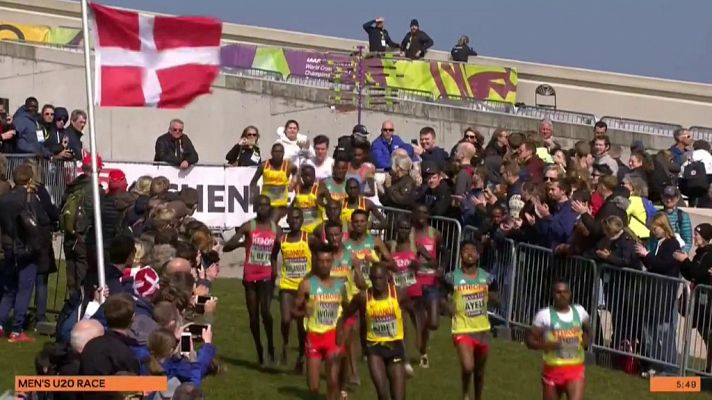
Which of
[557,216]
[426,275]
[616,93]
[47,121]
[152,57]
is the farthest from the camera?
[616,93]

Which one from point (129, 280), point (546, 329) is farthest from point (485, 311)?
point (129, 280)

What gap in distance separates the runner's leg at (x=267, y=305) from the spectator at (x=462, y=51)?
758 inches

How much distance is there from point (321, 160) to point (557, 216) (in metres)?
4.07

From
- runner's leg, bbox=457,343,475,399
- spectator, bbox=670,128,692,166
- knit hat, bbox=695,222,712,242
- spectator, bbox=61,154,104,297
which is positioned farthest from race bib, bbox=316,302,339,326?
spectator, bbox=670,128,692,166

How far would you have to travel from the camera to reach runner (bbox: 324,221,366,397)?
56.3 ft

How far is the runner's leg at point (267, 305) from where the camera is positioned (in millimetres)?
18844

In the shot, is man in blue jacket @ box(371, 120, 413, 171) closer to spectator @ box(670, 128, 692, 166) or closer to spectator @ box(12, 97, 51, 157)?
spectator @ box(670, 128, 692, 166)

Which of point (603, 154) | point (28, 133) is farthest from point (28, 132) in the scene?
point (603, 154)

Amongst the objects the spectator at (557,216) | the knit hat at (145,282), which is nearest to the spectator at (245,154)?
the spectator at (557,216)

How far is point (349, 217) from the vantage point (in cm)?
1988

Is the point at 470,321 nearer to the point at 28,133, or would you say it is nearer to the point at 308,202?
the point at 308,202

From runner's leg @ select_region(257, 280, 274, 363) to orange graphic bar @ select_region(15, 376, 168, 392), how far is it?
26.7 ft

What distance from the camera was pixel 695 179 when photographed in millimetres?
24281

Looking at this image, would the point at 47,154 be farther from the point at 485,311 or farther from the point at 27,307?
the point at 485,311
